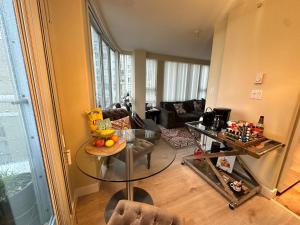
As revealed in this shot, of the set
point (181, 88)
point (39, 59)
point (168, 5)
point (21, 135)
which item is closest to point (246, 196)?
point (21, 135)

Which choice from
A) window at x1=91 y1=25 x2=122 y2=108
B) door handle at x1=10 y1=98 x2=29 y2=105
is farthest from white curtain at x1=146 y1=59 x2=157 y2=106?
door handle at x1=10 y1=98 x2=29 y2=105

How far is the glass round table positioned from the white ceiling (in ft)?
6.00

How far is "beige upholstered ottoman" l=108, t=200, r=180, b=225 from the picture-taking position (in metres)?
0.74

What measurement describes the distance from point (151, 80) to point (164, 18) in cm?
280

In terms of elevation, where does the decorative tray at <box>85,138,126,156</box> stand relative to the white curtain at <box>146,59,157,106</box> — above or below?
below

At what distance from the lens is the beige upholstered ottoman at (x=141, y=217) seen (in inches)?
29.0

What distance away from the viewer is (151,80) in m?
4.95

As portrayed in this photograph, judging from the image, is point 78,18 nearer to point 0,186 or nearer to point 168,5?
point 168,5

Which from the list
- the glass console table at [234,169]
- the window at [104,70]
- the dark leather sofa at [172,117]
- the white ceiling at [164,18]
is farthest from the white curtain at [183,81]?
the glass console table at [234,169]

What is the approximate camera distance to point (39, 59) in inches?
32.9

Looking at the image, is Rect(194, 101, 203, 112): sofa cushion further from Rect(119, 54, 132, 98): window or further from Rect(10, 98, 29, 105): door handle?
Rect(10, 98, 29, 105): door handle

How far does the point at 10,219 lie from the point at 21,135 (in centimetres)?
45

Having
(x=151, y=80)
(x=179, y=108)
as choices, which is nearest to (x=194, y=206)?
(x=179, y=108)

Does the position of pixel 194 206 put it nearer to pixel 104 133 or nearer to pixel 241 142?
pixel 241 142
